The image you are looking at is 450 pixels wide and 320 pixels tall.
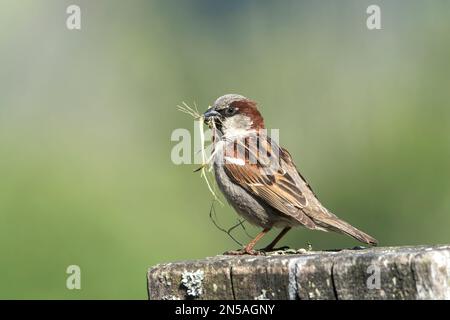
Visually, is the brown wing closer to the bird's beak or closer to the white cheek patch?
the white cheek patch

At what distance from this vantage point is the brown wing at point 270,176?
6082 millimetres

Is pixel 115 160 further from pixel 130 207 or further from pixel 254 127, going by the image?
pixel 254 127

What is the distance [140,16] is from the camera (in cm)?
1373

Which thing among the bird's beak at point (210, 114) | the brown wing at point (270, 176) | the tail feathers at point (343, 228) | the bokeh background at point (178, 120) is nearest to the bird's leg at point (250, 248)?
the brown wing at point (270, 176)

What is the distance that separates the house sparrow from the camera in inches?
238

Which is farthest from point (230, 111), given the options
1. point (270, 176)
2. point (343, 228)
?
point (343, 228)

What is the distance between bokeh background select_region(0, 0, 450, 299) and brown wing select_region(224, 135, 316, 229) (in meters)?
1.83

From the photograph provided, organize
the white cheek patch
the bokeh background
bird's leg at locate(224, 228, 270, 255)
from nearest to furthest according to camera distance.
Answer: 1. bird's leg at locate(224, 228, 270, 255)
2. the white cheek patch
3. the bokeh background

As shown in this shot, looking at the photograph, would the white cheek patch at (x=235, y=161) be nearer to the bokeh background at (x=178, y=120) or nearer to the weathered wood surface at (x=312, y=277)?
the bokeh background at (x=178, y=120)

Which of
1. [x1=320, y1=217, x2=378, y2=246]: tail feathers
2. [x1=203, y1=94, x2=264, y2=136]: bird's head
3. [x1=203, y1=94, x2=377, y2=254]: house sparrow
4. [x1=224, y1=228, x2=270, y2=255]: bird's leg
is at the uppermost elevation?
[x1=203, y1=94, x2=264, y2=136]: bird's head

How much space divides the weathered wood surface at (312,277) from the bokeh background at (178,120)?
11.6 ft

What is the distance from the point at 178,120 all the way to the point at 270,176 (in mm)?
4508

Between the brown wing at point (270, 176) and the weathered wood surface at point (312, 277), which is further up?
the brown wing at point (270, 176)

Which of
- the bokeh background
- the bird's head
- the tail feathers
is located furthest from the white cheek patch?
the bokeh background
